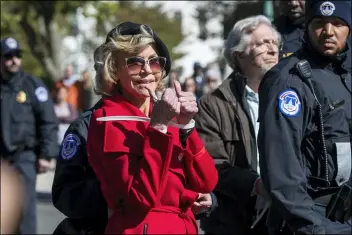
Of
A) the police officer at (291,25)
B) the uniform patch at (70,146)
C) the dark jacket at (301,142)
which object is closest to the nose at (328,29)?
the dark jacket at (301,142)

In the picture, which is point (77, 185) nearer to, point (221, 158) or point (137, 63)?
point (137, 63)

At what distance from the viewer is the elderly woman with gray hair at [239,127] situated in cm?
582

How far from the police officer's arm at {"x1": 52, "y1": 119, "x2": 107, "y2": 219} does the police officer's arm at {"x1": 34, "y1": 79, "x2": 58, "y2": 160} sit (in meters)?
5.22

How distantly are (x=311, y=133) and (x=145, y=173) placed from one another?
125 centimetres

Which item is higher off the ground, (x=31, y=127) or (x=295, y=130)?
(x=295, y=130)

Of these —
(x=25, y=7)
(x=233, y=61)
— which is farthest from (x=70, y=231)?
(x=25, y=7)

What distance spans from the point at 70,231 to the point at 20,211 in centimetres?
557

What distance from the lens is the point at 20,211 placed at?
33.0 feet

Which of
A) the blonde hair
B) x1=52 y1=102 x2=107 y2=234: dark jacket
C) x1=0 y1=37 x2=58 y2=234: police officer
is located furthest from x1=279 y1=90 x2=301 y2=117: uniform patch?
x1=0 y1=37 x2=58 y2=234: police officer

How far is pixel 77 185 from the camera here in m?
4.52

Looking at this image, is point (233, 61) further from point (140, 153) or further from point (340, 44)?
point (140, 153)

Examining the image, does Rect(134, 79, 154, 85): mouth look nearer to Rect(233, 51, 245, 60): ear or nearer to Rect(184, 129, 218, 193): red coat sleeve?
Rect(184, 129, 218, 193): red coat sleeve

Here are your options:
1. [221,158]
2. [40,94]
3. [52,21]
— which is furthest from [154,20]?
[221,158]

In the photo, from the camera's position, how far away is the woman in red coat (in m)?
4.04
